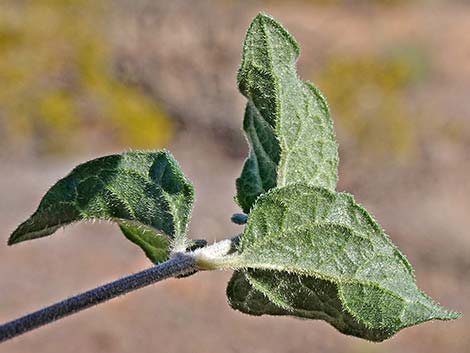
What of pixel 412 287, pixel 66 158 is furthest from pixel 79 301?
pixel 66 158

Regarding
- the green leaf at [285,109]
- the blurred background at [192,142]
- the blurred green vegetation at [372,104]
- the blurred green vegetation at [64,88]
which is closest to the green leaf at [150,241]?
the green leaf at [285,109]

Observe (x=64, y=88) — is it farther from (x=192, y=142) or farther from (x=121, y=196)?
(x=121, y=196)

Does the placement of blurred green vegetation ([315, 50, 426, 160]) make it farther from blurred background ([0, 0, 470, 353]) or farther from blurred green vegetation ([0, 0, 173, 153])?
blurred green vegetation ([0, 0, 173, 153])

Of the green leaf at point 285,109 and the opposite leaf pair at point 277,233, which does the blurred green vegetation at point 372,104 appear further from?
the opposite leaf pair at point 277,233

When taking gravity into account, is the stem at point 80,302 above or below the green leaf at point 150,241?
below

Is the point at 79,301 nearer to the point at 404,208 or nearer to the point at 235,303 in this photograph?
the point at 235,303

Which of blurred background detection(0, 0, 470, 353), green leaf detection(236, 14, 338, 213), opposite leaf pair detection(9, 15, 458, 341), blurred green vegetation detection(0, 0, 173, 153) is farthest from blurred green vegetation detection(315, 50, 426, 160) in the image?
opposite leaf pair detection(9, 15, 458, 341)
